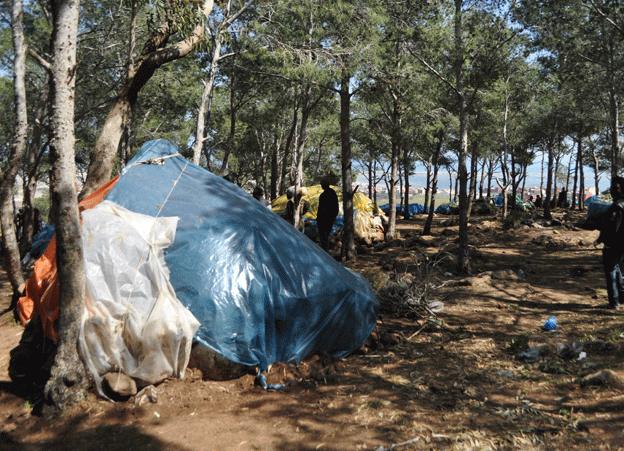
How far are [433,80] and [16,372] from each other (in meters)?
11.9

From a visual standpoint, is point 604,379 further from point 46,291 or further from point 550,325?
point 46,291

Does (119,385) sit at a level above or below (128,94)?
below

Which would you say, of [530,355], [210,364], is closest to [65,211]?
[210,364]

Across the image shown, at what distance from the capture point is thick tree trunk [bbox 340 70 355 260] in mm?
10757

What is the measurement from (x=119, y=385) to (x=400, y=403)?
2196 millimetres

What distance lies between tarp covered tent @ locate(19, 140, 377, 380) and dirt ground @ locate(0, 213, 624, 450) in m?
0.29

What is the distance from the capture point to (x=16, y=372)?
4.09 meters

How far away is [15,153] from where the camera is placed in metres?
5.89

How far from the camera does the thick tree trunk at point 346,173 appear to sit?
10.8 meters

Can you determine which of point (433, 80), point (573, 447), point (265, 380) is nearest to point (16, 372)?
point (265, 380)

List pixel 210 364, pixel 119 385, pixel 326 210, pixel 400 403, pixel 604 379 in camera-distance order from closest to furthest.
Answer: pixel 119 385
pixel 400 403
pixel 604 379
pixel 210 364
pixel 326 210

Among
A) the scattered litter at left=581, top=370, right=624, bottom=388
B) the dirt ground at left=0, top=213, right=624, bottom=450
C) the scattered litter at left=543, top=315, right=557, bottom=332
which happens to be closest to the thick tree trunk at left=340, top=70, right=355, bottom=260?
the dirt ground at left=0, top=213, right=624, bottom=450

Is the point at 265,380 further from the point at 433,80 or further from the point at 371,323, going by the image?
the point at 433,80

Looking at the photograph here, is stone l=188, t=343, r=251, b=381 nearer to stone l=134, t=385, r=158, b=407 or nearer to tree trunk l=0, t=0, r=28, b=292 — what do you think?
stone l=134, t=385, r=158, b=407
